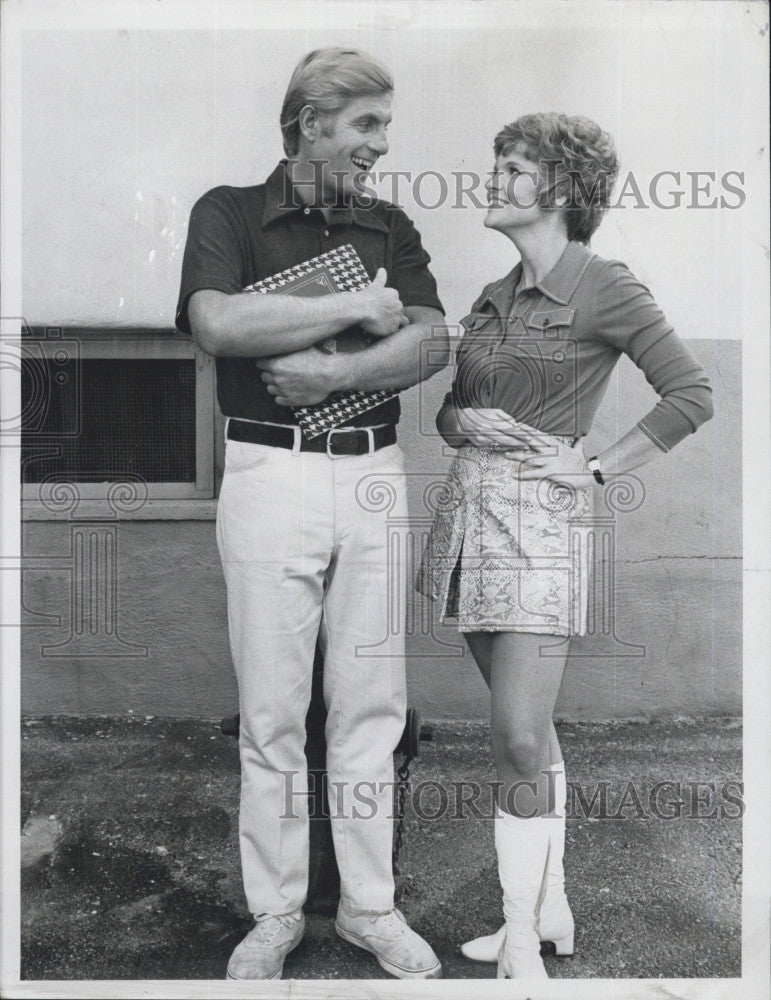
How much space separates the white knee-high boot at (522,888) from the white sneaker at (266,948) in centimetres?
54

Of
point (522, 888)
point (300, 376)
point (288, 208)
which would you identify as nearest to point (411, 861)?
point (522, 888)

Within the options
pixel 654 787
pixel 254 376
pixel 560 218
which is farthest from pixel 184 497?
pixel 654 787

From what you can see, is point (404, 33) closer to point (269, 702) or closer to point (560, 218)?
point (560, 218)

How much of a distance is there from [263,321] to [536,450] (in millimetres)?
734

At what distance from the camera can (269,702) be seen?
2.67m

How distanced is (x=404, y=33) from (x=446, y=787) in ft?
6.48

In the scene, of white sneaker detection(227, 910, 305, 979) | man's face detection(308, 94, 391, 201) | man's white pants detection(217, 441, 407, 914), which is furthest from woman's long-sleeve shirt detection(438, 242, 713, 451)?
white sneaker detection(227, 910, 305, 979)

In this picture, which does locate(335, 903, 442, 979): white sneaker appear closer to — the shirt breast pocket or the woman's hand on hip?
the woman's hand on hip

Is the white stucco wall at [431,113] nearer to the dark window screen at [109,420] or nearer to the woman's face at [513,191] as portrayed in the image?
the woman's face at [513,191]

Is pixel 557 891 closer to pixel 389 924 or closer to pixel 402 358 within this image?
pixel 389 924

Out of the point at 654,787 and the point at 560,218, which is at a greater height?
the point at 560,218

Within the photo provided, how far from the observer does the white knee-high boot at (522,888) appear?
267 cm

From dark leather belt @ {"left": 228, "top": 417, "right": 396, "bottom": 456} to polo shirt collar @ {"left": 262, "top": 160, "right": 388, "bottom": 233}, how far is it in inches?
20.1

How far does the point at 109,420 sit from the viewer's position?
305 cm
